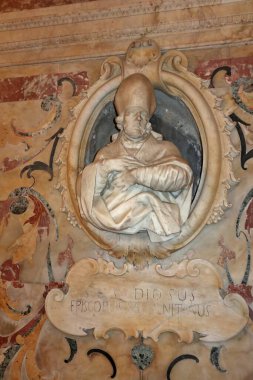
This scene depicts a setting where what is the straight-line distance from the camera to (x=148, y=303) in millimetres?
2633

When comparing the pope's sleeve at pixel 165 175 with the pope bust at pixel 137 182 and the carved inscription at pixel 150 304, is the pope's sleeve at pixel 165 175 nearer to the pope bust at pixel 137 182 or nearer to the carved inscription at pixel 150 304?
the pope bust at pixel 137 182

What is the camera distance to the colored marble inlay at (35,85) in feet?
10.1

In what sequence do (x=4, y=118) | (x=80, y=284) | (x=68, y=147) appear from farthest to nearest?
(x=4, y=118)
(x=68, y=147)
(x=80, y=284)

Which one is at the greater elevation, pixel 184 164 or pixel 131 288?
pixel 184 164

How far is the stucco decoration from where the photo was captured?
2.66m

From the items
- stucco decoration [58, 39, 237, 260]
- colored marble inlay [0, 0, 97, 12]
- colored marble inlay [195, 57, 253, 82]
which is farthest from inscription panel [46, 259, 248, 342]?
colored marble inlay [0, 0, 97, 12]

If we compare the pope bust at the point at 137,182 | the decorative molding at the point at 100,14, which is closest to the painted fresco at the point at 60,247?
the pope bust at the point at 137,182

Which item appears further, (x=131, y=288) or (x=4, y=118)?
(x=4, y=118)

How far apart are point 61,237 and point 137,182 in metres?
0.67

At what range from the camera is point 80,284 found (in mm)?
2740

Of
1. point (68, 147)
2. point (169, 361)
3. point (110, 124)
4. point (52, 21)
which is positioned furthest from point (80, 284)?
point (52, 21)

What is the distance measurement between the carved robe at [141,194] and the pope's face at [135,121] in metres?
0.14

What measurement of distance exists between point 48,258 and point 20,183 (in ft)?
1.81

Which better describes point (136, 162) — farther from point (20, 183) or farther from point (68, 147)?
point (20, 183)
